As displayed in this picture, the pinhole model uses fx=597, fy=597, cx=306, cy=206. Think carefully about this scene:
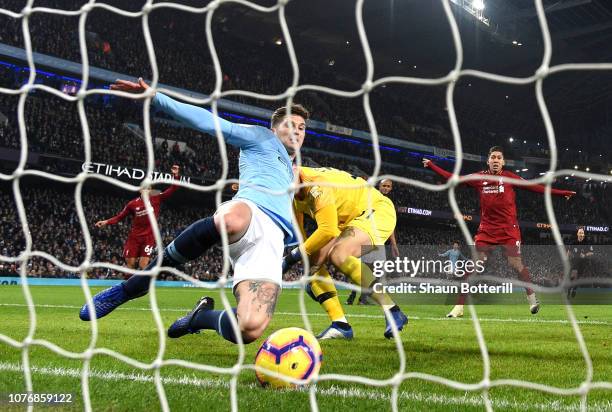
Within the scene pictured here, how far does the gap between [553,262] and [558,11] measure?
1146 centimetres

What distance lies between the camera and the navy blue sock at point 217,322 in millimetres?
3633

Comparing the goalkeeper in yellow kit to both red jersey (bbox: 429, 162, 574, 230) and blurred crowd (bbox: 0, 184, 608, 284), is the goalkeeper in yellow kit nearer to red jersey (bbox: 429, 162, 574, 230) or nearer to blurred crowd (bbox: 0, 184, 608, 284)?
red jersey (bbox: 429, 162, 574, 230)

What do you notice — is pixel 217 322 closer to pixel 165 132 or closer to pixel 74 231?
pixel 74 231

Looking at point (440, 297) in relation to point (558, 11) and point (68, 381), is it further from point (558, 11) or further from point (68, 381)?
point (558, 11)

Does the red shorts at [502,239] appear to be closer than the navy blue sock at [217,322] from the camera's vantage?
No

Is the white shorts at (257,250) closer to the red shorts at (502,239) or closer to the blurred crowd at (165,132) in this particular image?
the red shorts at (502,239)

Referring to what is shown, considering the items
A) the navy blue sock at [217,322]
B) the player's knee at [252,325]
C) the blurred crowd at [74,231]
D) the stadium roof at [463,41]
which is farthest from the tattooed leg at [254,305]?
the stadium roof at [463,41]

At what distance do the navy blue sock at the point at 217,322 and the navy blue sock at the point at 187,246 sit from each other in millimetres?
402

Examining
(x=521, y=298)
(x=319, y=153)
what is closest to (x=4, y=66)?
(x=319, y=153)

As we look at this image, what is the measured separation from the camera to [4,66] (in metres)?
22.5

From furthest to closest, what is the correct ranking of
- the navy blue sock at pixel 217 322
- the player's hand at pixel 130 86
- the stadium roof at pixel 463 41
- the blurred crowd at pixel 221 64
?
1. the stadium roof at pixel 463 41
2. the blurred crowd at pixel 221 64
3. the navy blue sock at pixel 217 322
4. the player's hand at pixel 130 86

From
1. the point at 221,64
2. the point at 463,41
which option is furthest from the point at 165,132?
the point at 463,41

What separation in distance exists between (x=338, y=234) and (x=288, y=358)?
2.18 m

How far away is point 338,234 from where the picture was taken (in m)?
5.14
